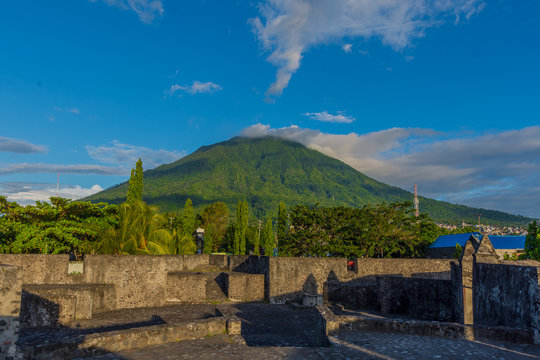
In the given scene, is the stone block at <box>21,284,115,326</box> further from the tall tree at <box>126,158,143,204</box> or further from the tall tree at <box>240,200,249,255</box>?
the tall tree at <box>240,200,249,255</box>

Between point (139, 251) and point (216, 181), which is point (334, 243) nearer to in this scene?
point (139, 251)

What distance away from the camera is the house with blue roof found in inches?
1750

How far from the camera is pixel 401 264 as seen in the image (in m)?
20.4

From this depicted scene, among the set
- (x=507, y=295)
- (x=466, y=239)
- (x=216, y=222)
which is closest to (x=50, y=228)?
(x=507, y=295)

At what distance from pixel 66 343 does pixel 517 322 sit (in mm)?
10077

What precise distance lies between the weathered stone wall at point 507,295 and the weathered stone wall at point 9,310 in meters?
10.2

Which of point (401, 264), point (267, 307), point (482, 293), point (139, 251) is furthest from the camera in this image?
point (139, 251)

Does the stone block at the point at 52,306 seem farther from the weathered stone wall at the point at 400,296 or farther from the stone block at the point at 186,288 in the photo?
the weathered stone wall at the point at 400,296

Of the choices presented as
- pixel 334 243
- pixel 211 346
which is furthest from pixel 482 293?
pixel 334 243

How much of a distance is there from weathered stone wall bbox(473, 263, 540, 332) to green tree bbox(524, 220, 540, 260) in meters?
17.4

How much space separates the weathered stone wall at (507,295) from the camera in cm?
878

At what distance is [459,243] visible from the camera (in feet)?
145

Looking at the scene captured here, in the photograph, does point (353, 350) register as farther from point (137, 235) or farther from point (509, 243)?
point (509, 243)

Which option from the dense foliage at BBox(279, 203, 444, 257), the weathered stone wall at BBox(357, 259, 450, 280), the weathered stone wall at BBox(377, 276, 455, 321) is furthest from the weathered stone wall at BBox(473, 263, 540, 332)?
the dense foliage at BBox(279, 203, 444, 257)
